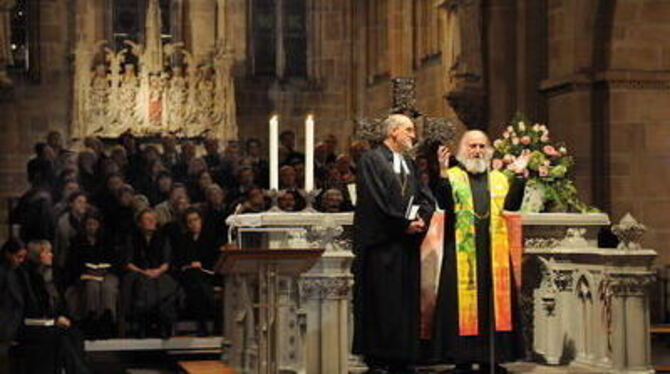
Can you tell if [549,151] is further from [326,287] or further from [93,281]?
[93,281]

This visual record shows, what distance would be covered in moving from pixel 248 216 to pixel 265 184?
19.1 ft

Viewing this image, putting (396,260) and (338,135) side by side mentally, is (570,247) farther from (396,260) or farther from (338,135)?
(338,135)

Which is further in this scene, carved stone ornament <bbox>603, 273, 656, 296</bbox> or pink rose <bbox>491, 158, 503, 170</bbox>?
pink rose <bbox>491, 158, 503, 170</bbox>

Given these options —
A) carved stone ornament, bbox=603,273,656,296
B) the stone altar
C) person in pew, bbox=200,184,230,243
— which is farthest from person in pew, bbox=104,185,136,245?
carved stone ornament, bbox=603,273,656,296

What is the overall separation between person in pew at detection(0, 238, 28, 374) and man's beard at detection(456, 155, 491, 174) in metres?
4.54

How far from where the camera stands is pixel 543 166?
13.0 metres

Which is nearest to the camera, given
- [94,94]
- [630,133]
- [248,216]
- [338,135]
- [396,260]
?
[396,260]

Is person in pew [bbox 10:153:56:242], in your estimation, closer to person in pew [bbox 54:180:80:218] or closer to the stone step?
person in pew [bbox 54:180:80:218]

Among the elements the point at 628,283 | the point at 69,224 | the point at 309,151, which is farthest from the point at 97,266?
the point at 628,283

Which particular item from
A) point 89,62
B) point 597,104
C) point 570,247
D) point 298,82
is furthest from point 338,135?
point 570,247

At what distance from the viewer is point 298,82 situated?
2797 centimetres

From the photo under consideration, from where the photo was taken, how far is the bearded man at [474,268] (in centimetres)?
1136

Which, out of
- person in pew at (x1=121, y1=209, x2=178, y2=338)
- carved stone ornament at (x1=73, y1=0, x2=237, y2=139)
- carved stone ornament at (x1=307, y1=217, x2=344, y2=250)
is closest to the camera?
carved stone ornament at (x1=307, y1=217, x2=344, y2=250)

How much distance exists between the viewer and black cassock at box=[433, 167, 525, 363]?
37.2ft
